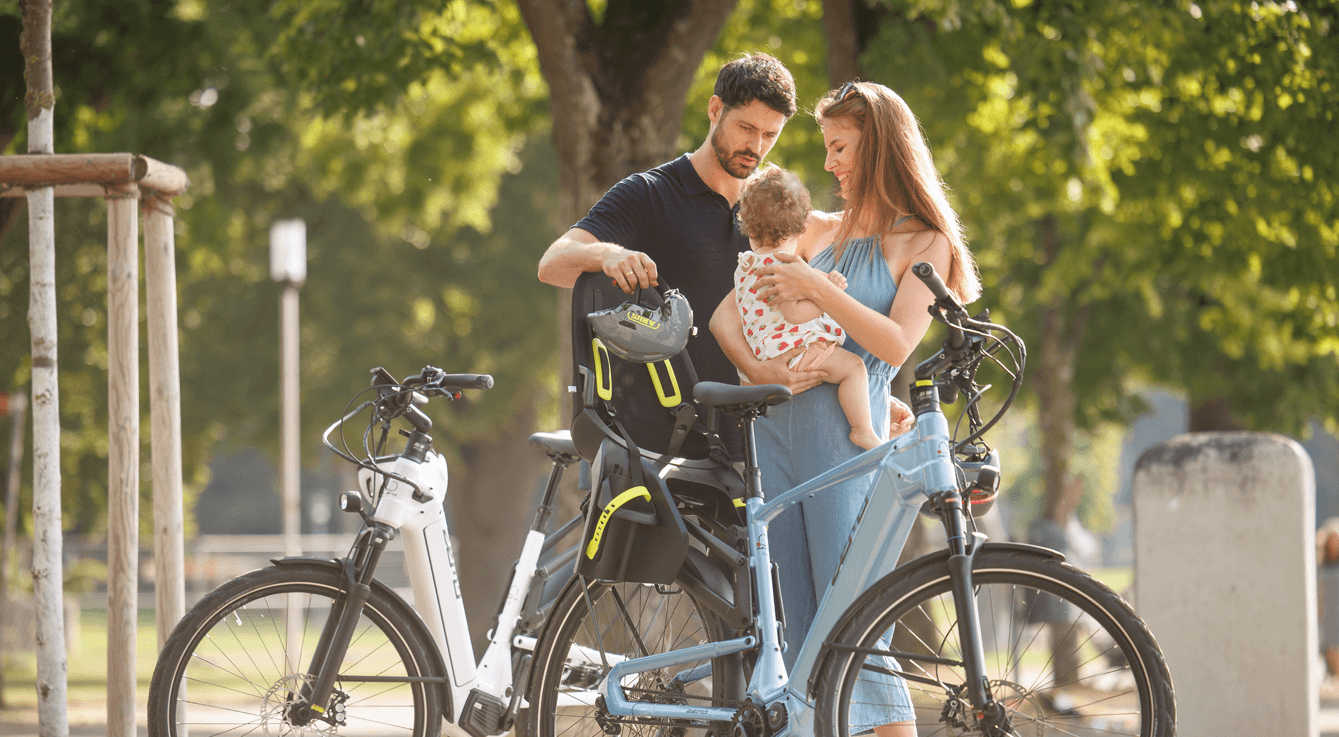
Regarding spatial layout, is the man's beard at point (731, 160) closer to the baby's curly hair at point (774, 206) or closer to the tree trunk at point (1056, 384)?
the baby's curly hair at point (774, 206)

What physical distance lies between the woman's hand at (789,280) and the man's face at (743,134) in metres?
0.44

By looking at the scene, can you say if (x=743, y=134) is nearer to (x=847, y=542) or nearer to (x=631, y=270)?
(x=631, y=270)

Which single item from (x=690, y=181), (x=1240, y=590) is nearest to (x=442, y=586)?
(x=690, y=181)

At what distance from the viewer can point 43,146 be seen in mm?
4387

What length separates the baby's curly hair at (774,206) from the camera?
320 cm

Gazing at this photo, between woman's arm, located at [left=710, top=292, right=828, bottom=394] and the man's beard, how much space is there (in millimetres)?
410

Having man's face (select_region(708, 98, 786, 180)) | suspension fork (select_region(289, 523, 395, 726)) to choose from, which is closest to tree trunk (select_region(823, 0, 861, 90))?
man's face (select_region(708, 98, 786, 180))

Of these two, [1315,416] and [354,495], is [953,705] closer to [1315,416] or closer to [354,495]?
[354,495]

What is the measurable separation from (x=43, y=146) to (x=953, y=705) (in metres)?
3.43

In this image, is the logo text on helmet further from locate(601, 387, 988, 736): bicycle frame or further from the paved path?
the paved path

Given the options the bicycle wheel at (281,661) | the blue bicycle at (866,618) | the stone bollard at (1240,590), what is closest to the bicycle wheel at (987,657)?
the blue bicycle at (866,618)

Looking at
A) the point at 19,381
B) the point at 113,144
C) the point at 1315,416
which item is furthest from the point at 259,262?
the point at 1315,416

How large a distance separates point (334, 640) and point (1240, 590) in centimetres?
391

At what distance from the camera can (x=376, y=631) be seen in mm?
3727
